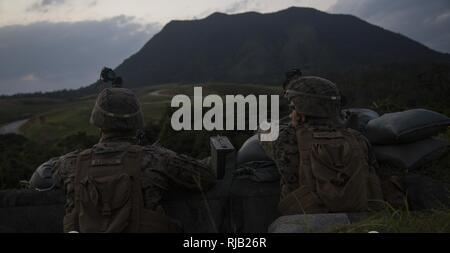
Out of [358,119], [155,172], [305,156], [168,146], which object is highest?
[168,146]

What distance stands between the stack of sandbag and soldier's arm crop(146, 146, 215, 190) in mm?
1557

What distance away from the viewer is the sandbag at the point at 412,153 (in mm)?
3879

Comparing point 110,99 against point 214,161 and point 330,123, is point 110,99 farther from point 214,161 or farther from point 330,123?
point 330,123

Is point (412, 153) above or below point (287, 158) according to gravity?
above

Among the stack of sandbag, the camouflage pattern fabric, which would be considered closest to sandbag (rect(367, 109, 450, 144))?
the stack of sandbag

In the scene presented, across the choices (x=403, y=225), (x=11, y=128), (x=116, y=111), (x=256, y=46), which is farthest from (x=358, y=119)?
(x=256, y=46)

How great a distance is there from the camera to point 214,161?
137 inches

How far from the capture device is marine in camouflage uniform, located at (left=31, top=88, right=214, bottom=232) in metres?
2.94

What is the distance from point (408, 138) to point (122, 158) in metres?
2.28

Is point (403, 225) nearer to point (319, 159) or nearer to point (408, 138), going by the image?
point (319, 159)

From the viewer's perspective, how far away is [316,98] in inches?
129

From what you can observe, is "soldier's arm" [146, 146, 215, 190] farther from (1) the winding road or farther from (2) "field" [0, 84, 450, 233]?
(1) the winding road
